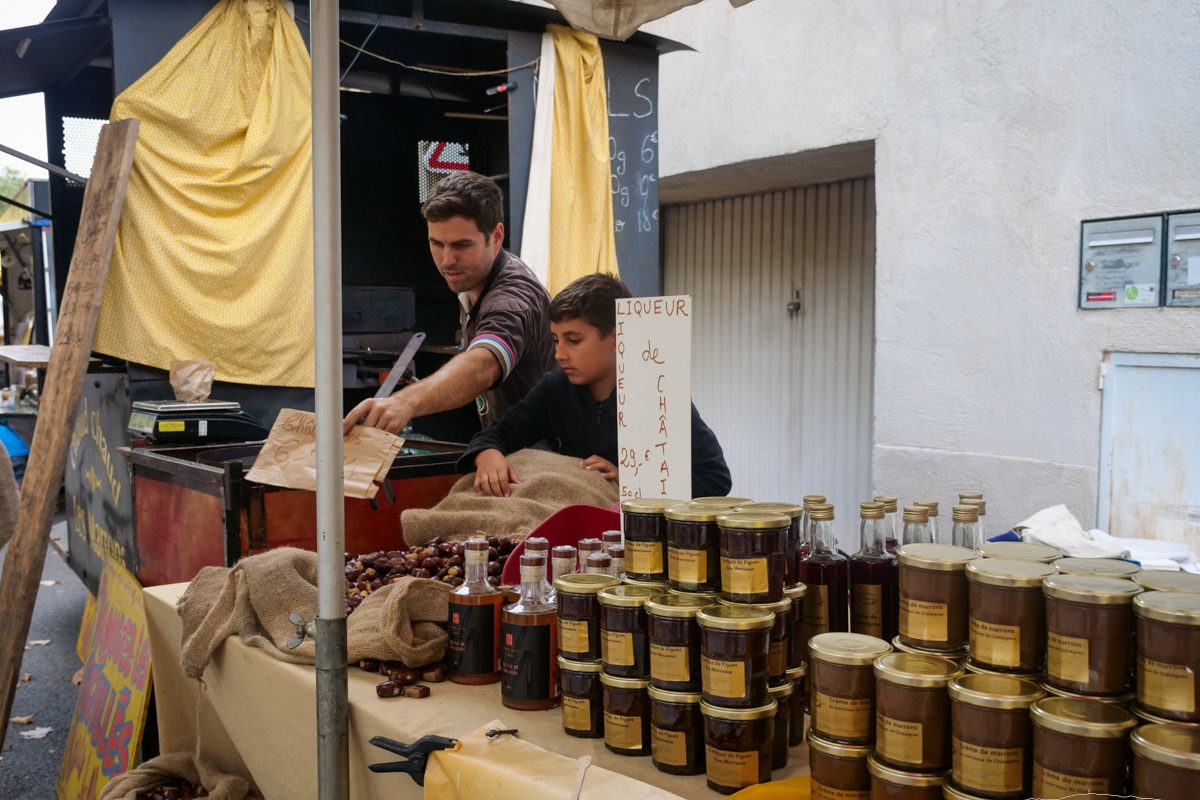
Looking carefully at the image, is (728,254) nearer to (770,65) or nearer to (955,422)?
(770,65)

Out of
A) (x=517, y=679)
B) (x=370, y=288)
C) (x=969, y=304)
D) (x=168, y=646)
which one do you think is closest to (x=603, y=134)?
(x=370, y=288)

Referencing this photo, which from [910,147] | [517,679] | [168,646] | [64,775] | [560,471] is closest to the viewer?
[517,679]

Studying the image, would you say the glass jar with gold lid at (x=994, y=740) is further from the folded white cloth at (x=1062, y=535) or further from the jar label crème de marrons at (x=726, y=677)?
the folded white cloth at (x=1062, y=535)

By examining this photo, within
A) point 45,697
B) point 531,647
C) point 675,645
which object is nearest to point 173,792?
point 531,647

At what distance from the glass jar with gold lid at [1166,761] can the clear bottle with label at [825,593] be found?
0.72m

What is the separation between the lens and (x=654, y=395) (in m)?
2.11

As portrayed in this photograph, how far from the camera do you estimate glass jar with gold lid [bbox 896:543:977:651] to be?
57.4 inches

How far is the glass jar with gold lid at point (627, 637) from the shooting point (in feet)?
5.51

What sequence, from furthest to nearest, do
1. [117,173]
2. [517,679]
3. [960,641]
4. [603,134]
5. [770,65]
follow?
[770,65]
[603,134]
[117,173]
[517,679]
[960,641]

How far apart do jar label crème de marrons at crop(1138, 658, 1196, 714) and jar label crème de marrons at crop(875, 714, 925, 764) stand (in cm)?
29

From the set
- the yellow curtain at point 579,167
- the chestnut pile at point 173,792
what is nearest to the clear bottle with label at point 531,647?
the chestnut pile at point 173,792

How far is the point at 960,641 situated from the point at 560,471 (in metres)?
1.85

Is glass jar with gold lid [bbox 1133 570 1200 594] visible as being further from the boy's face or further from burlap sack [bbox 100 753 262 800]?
burlap sack [bbox 100 753 262 800]

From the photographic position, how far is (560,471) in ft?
10.4
